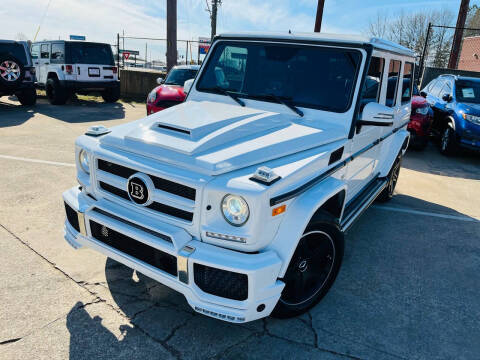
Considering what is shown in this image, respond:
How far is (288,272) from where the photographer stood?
2.61 m

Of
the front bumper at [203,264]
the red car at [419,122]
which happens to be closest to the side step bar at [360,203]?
the front bumper at [203,264]

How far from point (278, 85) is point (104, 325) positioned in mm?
2428

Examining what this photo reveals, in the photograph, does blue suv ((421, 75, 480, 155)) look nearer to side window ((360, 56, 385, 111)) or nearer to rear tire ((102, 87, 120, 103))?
side window ((360, 56, 385, 111))

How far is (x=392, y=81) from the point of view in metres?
4.34

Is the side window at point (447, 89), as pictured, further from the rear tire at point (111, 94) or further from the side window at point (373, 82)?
the rear tire at point (111, 94)

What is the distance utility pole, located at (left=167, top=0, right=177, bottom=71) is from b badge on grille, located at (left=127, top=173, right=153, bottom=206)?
1374 cm

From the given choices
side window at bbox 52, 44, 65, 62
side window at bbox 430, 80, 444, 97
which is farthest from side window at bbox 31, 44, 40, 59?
side window at bbox 430, 80, 444, 97

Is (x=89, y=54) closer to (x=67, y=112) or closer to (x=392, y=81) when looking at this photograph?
(x=67, y=112)

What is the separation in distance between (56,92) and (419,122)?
36.1ft

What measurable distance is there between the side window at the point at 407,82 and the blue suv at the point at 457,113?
3806 millimetres

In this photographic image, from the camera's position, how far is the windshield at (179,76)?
415 inches

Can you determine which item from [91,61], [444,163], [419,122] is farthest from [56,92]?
[444,163]

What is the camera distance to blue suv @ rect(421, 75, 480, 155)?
8.38 meters

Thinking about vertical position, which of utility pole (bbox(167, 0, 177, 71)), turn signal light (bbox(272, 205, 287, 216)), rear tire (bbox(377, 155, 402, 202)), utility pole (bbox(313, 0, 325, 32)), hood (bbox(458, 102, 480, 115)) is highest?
utility pole (bbox(313, 0, 325, 32))
